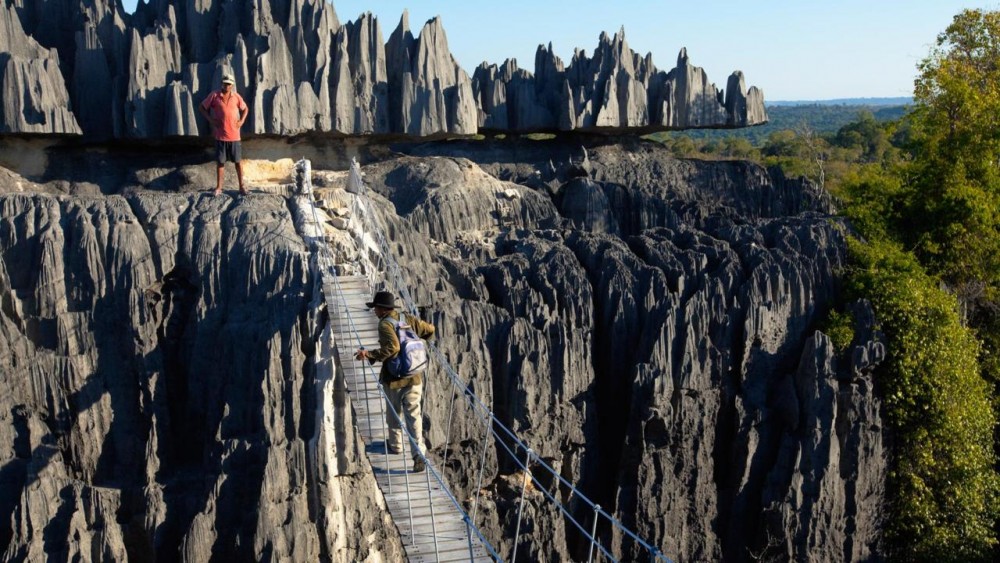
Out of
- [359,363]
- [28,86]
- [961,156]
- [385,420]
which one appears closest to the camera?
[385,420]

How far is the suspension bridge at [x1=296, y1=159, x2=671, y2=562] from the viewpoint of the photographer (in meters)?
9.38

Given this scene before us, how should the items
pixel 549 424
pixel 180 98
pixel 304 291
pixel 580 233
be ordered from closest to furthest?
pixel 304 291 < pixel 549 424 < pixel 180 98 < pixel 580 233

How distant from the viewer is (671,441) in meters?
17.2

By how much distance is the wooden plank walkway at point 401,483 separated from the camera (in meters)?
9.37

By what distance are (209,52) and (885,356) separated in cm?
1271

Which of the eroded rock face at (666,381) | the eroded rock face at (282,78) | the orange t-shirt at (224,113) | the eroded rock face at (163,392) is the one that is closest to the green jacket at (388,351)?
the eroded rock face at (163,392)

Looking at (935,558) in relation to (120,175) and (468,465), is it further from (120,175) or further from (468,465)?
(120,175)

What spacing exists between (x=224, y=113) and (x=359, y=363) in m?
4.72

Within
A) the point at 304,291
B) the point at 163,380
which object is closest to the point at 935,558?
the point at 304,291

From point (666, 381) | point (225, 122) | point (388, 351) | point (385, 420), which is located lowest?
point (666, 381)

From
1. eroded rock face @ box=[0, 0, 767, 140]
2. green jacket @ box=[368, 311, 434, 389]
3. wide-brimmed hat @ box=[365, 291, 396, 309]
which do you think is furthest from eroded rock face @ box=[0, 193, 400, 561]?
eroded rock face @ box=[0, 0, 767, 140]

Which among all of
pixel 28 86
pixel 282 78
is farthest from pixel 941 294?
pixel 28 86

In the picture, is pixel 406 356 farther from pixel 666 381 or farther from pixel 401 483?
pixel 666 381

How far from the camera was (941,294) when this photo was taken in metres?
19.2
